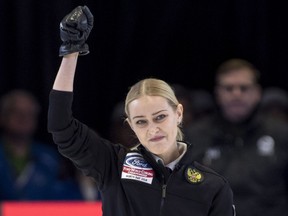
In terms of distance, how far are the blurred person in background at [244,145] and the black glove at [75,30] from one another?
185 cm

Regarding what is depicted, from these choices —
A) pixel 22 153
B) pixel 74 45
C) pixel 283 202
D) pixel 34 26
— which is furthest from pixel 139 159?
pixel 34 26

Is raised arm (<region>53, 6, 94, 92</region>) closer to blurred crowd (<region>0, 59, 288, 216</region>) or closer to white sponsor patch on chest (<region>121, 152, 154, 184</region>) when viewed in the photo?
white sponsor patch on chest (<region>121, 152, 154, 184</region>)

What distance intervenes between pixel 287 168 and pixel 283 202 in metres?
0.21

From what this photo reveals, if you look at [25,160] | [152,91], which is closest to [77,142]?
[152,91]

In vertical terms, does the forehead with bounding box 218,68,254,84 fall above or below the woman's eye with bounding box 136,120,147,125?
below

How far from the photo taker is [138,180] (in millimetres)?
3398

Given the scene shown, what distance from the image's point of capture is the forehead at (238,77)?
511 cm

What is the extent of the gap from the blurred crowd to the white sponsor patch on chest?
1065 mm

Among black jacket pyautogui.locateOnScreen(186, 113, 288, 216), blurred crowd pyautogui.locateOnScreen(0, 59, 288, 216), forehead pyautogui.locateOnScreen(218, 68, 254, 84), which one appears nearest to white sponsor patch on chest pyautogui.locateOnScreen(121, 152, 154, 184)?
blurred crowd pyautogui.locateOnScreen(0, 59, 288, 216)

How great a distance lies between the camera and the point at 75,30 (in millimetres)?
3256

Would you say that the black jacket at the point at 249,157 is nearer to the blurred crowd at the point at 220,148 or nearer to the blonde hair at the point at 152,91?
the blurred crowd at the point at 220,148

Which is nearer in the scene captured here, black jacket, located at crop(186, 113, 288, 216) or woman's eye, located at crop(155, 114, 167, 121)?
woman's eye, located at crop(155, 114, 167, 121)

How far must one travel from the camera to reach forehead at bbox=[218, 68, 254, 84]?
5113 mm

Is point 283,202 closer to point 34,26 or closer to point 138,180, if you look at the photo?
point 138,180
